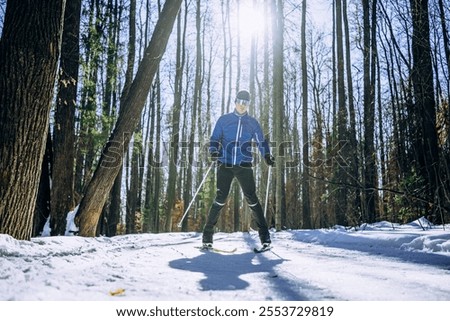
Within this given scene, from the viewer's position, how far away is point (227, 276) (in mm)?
2936

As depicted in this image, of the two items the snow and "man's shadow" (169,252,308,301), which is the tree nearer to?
the snow

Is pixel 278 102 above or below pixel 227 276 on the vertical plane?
above

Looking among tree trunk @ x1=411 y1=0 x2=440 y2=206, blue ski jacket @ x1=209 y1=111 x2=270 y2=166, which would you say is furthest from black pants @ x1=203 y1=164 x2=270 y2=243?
tree trunk @ x1=411 y1=0 x2=440 y2=206

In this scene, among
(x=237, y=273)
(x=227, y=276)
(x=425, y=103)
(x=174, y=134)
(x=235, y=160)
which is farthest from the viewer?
(x=174, y=134)

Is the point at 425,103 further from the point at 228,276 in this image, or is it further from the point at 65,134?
the point at 65,134

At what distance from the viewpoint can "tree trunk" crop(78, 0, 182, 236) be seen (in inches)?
242

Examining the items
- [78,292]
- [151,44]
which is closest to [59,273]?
[78,292]

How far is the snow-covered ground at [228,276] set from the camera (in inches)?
84.4

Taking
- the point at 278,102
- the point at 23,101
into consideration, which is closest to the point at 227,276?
the point at 23,101

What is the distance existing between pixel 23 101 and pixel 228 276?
2.91 metres

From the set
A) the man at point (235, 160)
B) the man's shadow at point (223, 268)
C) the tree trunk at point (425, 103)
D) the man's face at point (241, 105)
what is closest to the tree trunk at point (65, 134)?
the man at point (235, 160)

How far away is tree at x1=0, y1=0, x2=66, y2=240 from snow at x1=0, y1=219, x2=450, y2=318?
50 centimetres

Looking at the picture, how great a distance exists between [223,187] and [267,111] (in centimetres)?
1509
